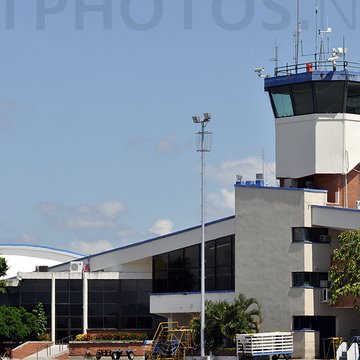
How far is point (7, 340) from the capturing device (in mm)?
79000

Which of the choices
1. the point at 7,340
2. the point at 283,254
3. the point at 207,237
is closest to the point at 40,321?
the point at 7,340

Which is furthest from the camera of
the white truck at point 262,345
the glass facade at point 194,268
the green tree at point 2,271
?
the green tree at point 2,271

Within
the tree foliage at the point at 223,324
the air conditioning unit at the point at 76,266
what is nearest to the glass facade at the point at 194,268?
the tree foliage at the point at 223,324

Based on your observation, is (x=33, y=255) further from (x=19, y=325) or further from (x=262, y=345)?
(x=262, y=345)

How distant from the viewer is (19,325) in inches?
3041

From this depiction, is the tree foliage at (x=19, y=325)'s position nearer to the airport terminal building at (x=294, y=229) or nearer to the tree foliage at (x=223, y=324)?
the airport terminal building at (x=294, y=229)

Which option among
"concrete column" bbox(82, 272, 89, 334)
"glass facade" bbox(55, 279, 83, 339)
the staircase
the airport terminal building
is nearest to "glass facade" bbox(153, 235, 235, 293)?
the airport terminal building

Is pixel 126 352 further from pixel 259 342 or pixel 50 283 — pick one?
pixel 259 342

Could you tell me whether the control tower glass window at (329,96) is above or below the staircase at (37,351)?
above

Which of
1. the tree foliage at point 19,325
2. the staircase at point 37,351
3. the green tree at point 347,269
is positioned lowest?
the staircase at point 37,351

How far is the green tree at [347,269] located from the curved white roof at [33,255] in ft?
128

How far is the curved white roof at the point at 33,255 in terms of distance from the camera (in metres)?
101

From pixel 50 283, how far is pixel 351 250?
24936 mm

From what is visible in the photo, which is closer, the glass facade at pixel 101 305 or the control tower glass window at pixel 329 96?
the control tower glass window at pixel 329 96
